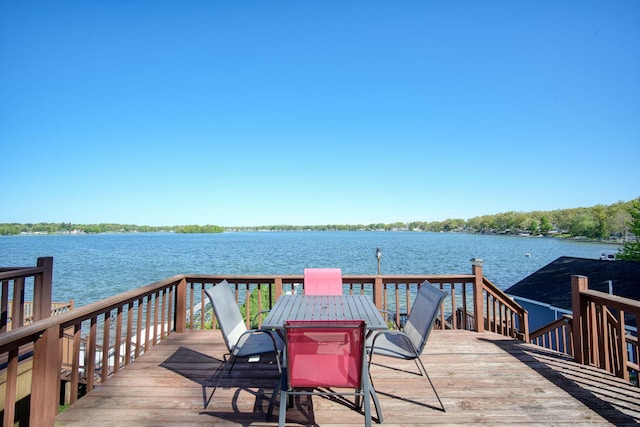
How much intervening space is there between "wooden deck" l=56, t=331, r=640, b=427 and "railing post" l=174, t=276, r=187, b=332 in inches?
32.1

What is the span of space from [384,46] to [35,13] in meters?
10.1

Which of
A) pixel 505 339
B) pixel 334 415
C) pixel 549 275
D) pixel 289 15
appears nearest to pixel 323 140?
pixel 289 15

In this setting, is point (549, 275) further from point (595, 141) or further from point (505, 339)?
point (595, 141)

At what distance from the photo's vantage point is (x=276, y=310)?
2797mm

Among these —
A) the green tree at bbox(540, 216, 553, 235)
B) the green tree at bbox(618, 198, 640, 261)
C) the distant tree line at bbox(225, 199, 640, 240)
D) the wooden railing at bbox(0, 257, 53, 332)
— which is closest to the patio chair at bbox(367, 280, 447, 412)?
the wooden railing at bbox(0, 257, 53, 332)

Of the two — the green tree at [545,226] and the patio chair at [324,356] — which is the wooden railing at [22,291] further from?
the green tree at [545,226]

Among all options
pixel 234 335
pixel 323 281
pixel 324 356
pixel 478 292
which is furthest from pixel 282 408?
pixel 478 292

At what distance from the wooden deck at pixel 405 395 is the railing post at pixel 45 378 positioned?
6.8 inches

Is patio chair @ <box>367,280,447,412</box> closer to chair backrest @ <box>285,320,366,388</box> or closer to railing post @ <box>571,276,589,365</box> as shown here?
chair backrest @ <box>285,320,366,388</box>

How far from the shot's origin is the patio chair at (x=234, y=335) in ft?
8.08

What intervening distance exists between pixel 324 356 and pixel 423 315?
1200 mm

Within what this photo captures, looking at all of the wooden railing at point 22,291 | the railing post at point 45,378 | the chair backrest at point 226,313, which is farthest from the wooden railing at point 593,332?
the wooden railing at point 22,291

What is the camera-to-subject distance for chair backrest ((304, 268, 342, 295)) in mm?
3943

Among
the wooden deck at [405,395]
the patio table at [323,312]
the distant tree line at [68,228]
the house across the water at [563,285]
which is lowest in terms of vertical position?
the house across the water at [563,285]
